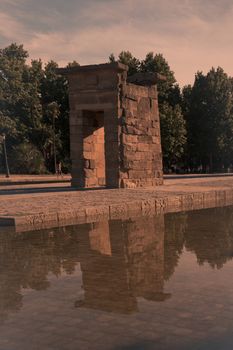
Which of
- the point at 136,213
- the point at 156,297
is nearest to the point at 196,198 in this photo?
the point at 136,213

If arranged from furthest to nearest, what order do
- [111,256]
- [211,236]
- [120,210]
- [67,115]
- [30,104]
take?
[67,115]
[30,104]
[120,210]
[211,236]
[111,256]

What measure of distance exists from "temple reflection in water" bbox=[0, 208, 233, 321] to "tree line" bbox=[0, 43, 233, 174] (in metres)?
28.8

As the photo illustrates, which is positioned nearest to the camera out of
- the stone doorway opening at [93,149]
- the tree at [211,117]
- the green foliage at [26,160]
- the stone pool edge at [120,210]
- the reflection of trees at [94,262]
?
the reflection of trees at [94,262]

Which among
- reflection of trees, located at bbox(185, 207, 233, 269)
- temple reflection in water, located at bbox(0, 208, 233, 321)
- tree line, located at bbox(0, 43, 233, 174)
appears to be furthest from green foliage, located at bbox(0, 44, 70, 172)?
temple reflection in water, located at bbox(0, 208, 233, 321)

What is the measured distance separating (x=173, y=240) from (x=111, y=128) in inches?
420

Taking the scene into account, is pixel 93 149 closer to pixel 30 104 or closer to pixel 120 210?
pixel 120 210

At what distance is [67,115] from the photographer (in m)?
44.2

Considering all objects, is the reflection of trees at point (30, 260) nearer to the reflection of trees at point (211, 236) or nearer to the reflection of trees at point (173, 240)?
the reflection of trees at point (173, 240)

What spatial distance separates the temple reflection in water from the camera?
14.7ft

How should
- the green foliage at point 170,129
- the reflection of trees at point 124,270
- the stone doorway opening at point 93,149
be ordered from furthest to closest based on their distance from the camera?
the green foliage at point 170,129 → the stone doorway opening at point 93,149 → the reflection of trees at point 124,270

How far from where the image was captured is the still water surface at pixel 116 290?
3410 mm

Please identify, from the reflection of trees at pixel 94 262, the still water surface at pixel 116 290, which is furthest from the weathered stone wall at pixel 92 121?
the still water surface at pixel 116 290

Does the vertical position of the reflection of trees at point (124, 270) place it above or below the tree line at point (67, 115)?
below

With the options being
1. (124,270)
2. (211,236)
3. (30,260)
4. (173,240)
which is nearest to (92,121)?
(211,236)
